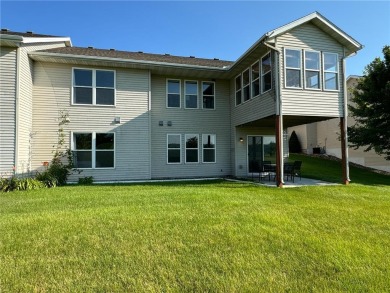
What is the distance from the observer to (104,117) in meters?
12.0

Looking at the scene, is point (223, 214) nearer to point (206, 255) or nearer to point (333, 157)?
point (206, 255)

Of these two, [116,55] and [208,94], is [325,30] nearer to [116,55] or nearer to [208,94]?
[208,94]

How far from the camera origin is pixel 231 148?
1397cm

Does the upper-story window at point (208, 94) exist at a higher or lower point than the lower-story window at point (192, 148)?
higher

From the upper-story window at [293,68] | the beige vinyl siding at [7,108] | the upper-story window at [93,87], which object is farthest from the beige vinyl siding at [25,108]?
the upper-story window at [293,68]

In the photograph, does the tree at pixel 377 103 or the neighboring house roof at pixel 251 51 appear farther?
the tree at pixel 377 103

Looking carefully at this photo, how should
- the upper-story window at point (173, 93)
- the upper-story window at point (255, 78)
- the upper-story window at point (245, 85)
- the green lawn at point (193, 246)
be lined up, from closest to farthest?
1. the green lawn at point (193, 246)
2. the upper-story window at point (255, 78)
3. the upper-story window at point (245, 85)
4. the upper-story window at point (173, 93)

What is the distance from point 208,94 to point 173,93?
1.94 m

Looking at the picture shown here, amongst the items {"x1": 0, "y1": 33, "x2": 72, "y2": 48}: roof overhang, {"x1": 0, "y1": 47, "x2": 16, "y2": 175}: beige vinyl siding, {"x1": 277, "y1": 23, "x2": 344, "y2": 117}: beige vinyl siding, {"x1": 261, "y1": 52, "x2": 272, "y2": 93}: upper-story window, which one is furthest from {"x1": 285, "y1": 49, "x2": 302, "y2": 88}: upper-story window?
{"x1": 0, "y1": 47, "x2": 16, "y2": 175}: beige vinyl siding

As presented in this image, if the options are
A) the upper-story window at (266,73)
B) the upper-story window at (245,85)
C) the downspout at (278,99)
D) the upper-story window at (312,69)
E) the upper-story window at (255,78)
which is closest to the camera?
the downspout at (278,99)

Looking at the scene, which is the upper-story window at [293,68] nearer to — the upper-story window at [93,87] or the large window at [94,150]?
the upper-story window at [93,87]

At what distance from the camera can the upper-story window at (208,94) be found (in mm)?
13984

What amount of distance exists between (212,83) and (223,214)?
32.7 feet

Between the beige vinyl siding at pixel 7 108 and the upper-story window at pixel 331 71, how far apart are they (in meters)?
12.2
